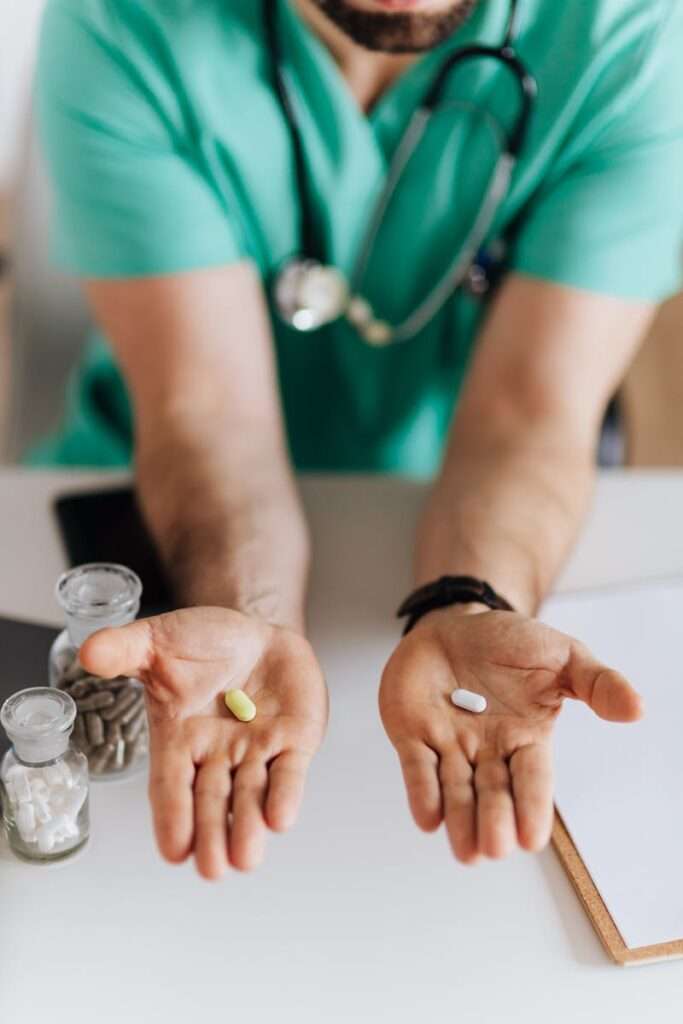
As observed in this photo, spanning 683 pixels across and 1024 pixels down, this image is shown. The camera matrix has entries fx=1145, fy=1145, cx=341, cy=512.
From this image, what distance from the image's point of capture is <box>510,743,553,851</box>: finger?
1.88 ft

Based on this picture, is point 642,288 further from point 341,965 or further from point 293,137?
point 341,965

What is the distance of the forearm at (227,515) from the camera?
81 centimetres

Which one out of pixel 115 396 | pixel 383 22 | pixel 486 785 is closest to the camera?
pixel 486 785

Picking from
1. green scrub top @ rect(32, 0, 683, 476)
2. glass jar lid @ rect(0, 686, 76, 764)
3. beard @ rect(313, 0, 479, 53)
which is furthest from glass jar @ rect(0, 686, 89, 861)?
beard @ rect(313, 0, 479, 53)

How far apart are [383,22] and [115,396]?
482mm

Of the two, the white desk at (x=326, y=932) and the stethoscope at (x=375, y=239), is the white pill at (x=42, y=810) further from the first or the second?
the stethoscope at (x=375, y=239)

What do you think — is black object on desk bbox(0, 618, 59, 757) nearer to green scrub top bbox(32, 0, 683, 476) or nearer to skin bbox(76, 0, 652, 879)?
skin bbox(76, 0, 652, 879)

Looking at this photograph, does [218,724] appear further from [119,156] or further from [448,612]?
[119,156]

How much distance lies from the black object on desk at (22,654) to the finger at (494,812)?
286 millimetres

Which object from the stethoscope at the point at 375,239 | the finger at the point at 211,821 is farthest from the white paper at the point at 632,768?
the stethoscope at the point at 375,239

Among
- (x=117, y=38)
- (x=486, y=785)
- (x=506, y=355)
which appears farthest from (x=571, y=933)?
(x=117, y=38)

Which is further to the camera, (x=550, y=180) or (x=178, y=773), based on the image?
(x=550, y=180)

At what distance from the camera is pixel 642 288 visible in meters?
0.98

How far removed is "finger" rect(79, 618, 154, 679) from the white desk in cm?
13
